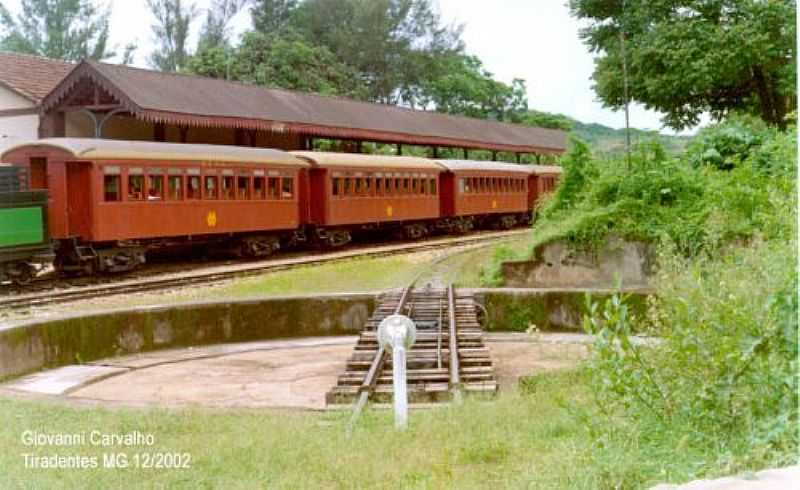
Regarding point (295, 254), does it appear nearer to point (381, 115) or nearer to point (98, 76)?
Answer: point (381, 115)

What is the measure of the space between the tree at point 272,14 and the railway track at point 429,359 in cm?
646

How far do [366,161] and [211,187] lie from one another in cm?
614

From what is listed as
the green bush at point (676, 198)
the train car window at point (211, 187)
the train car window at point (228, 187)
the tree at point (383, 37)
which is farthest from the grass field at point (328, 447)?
the train car window at point (228, 187)

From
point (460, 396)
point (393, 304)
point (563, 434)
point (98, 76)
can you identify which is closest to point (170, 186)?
point (98, 76)

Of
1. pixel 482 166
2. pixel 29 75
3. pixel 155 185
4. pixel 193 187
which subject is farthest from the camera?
pixel 482 166

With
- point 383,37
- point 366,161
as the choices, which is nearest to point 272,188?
point 366,161

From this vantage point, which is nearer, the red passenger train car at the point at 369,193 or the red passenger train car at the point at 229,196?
the red passenger train car at the point at 229,196

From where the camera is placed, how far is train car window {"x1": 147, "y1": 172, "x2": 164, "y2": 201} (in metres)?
18.1

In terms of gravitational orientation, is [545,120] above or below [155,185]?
above

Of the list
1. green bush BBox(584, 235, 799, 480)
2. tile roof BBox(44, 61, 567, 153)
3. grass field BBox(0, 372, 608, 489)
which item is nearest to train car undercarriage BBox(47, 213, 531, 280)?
tile roof BBox(44, 61, 567, 153)

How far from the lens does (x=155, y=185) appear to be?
18.2 m

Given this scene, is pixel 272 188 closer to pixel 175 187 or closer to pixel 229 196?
pixel 229 196

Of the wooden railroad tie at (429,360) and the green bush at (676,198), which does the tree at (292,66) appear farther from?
the wooden railroad tie at (429,360)

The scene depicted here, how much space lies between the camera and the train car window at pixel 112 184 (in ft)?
56.0
